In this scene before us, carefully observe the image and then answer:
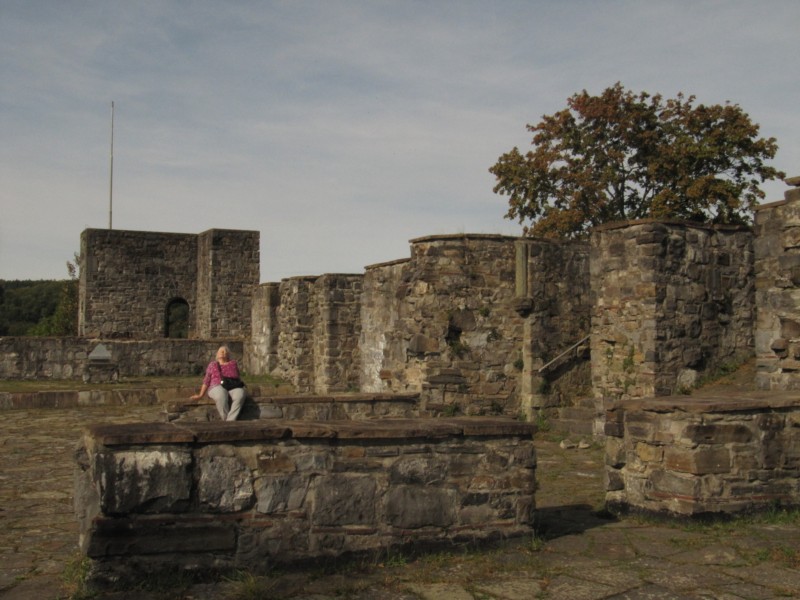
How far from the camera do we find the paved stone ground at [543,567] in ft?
14.8

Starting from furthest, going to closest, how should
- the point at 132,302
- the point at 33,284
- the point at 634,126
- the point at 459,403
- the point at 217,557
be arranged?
the point at 33,284 < the point at 132,302 < the point at 634,126 < the point at 459,403 < the point at 217,557

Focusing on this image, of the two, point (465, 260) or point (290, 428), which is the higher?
point (465, 260)

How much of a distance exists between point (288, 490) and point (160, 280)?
2398 cm

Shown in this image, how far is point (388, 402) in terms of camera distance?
1150 cm

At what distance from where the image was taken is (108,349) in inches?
823

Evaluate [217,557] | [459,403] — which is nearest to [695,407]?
[217,557]

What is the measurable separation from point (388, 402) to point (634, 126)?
16218mm

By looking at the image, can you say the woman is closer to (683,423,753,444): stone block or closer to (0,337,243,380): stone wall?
(683,423,753,444): stone block

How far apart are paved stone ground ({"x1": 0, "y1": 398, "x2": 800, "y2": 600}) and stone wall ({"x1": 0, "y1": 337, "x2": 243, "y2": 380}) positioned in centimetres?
1374

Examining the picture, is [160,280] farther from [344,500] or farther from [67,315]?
[344,500]

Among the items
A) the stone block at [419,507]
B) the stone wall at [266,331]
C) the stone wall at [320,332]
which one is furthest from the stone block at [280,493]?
the stone wall at [266,331]

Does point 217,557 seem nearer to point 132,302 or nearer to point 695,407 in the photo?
point 695,407

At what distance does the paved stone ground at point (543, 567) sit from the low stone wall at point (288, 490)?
15 cm

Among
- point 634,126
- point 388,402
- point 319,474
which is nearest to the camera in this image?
point 319,474
